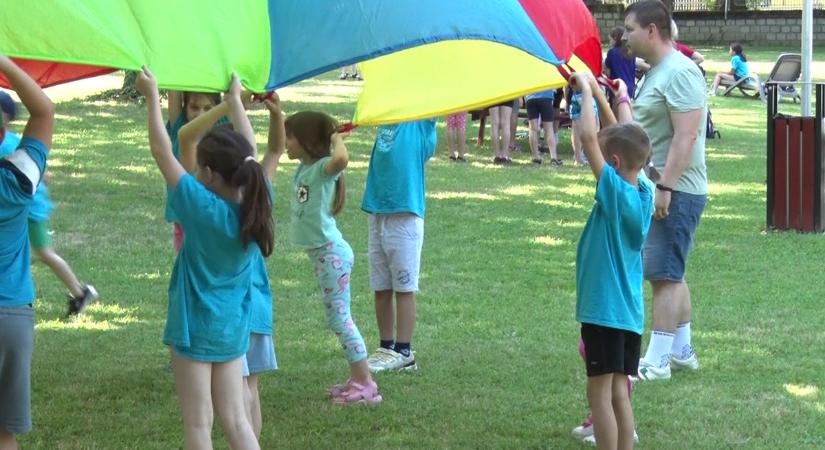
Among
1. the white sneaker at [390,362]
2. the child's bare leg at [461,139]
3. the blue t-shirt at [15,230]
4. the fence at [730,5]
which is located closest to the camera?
the blue t-shirt at [15,230]

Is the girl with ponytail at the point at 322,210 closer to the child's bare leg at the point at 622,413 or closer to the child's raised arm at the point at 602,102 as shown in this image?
the child's raised arm at the point at 602,102

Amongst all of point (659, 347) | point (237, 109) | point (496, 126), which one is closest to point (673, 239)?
point (659, 347)

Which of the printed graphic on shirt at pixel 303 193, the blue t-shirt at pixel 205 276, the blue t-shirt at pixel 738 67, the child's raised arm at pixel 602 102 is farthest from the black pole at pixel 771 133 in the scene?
the blue t-shirt at pixel 738 67

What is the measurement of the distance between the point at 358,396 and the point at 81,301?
2.58 meters

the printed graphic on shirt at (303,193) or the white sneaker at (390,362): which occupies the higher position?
the printed graphic on shirt at (303,193)

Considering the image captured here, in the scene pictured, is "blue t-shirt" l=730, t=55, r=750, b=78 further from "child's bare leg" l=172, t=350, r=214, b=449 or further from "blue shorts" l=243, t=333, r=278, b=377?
"child's bare leg" l=172, t=350, r=214, b=449

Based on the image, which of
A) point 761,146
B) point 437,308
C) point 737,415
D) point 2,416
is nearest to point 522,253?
point 437,308

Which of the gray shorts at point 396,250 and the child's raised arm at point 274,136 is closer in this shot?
the child's raised arm at point 274,136

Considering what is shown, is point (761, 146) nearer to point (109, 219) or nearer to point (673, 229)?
point (109, 219)

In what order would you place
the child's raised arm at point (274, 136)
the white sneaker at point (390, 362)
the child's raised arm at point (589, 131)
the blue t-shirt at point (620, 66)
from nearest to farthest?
1. the child's raised arm at point (589, 131)
2. the child's raised arm at point (274, 136)
3. the white sneaker at point (390, 362)
4. the blue t-shirt at point (620, 66)

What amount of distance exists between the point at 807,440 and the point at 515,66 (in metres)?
2.35

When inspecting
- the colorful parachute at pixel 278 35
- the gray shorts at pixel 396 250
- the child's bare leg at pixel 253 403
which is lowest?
the child's bare leg at pixel 253 403

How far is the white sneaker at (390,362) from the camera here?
273 inches

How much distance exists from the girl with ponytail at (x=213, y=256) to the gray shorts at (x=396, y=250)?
228 cm
